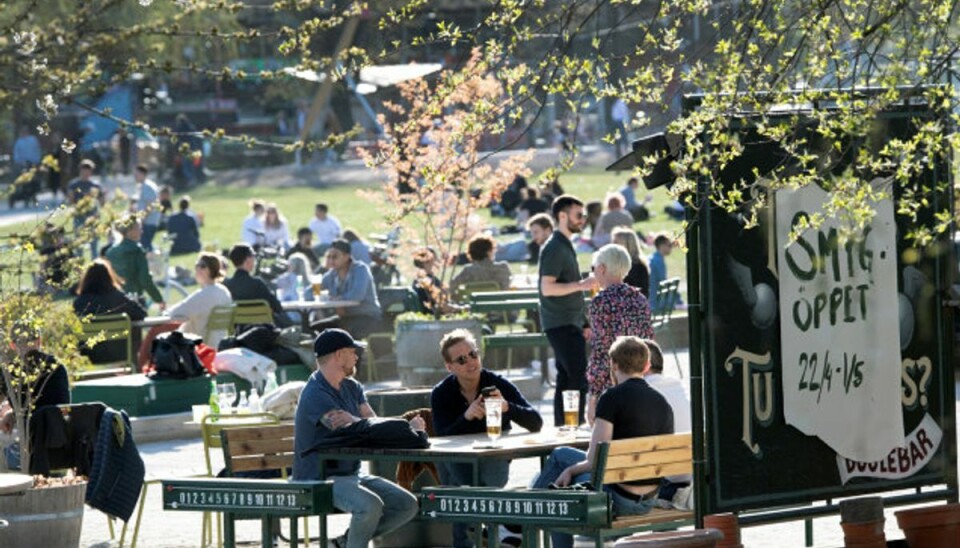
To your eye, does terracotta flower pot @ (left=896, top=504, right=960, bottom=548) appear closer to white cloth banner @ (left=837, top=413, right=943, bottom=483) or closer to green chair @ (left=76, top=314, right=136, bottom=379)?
white cloth banner @ (left=837, top=413, right=943, bottom=483)

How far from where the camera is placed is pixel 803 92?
30.7ft

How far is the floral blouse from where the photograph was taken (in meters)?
14.9

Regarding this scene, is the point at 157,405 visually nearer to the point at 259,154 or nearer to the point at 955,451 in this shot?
the point at 955,451

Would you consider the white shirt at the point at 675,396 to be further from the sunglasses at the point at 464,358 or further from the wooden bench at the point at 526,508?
the wooden bench at the point at 526,508

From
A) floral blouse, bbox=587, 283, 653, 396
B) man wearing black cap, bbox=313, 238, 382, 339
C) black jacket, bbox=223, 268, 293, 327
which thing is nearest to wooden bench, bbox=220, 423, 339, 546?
floral blouse, bbox=587, 283, 653, 396

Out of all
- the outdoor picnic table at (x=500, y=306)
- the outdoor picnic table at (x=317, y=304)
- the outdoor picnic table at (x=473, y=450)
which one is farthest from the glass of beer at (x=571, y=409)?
the outdoor picnic table at (x=317, y=304)

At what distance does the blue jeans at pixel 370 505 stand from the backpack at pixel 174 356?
324 inches

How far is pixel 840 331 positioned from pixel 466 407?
→ 242 cm

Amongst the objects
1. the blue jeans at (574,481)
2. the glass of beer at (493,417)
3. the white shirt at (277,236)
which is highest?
the white shirt at (277,236)

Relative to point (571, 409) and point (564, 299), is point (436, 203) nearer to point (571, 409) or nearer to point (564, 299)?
point (564, 299)

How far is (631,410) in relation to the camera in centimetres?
1148

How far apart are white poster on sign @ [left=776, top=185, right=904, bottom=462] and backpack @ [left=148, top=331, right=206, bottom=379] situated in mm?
9656

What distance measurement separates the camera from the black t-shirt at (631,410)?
37.7ft

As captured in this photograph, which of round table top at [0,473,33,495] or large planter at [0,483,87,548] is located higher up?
round table top at [0,473,33,495]
